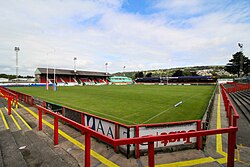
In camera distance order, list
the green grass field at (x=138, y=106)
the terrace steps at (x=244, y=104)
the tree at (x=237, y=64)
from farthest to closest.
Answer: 1. the tree at (x=237, y=64)
2. the terrace steps at (x=244, y=104)
3. the green grass field at (x=138, y=106)

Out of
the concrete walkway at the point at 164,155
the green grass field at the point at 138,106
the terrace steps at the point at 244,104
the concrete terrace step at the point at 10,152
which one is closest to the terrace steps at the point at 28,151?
the concrete terrace step at the point at 10,152

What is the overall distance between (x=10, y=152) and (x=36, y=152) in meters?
0.82

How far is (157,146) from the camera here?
465cm

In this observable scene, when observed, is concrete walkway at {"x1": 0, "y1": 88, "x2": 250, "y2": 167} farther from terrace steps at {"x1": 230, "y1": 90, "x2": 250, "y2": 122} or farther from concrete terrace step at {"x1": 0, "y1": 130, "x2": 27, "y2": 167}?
terrace steps at {"x1": 230, "y1": 90, "x2": 250, "y2": 122}

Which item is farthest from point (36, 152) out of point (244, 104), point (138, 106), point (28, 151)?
point (244, 104)

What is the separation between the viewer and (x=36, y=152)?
4.67 m

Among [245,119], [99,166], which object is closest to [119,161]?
[99,166]

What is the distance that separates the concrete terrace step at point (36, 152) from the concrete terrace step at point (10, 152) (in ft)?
0.42

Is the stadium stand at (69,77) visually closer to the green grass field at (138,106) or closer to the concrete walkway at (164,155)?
the green grass field at (138,106)

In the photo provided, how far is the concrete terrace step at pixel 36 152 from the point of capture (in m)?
4.09

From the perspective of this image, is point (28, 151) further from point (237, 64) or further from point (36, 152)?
point (237, 64)

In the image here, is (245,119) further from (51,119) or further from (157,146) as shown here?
(51,119)

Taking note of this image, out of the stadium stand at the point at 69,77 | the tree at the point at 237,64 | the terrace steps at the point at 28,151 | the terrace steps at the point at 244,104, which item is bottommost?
the terrace steps at the point at 28,151

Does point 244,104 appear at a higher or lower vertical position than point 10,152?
higher
